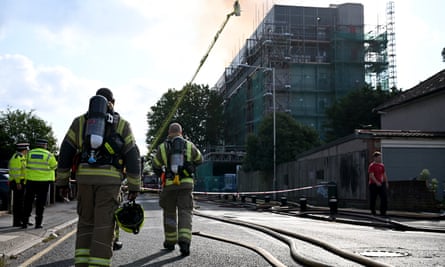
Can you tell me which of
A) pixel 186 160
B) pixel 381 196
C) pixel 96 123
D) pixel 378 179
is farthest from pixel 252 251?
pixel 378 179

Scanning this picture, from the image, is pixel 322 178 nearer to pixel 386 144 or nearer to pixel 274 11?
pixel 386 144

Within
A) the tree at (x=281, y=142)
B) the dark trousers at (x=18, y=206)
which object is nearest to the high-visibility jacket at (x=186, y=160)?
the dark trousers at (x=18, y=206)

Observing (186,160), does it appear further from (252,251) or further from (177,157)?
(252,251)

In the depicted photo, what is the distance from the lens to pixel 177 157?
27.5 ft

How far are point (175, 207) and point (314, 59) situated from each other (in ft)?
178

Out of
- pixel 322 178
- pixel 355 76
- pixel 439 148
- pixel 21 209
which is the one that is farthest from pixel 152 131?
pixel 21 209

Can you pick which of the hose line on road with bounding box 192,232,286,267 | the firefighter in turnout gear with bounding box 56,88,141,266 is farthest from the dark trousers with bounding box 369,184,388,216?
the firefighter in turnout gear with bounding box 56,88,141,266

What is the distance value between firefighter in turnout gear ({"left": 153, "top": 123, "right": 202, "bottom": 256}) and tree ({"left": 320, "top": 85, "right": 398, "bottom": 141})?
4215 centimetres

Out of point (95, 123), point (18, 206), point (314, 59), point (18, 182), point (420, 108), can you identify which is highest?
point (314, 59)

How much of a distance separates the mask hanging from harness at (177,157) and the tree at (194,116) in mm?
67142

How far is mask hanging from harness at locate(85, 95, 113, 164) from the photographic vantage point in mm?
5773

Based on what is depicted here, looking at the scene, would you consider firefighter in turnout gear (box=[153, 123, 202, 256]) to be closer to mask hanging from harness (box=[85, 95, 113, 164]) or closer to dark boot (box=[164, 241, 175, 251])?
dark boot (box=[164, 241, 175, 251])

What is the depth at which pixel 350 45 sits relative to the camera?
5969cm

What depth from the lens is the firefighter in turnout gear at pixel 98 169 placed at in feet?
18.8
